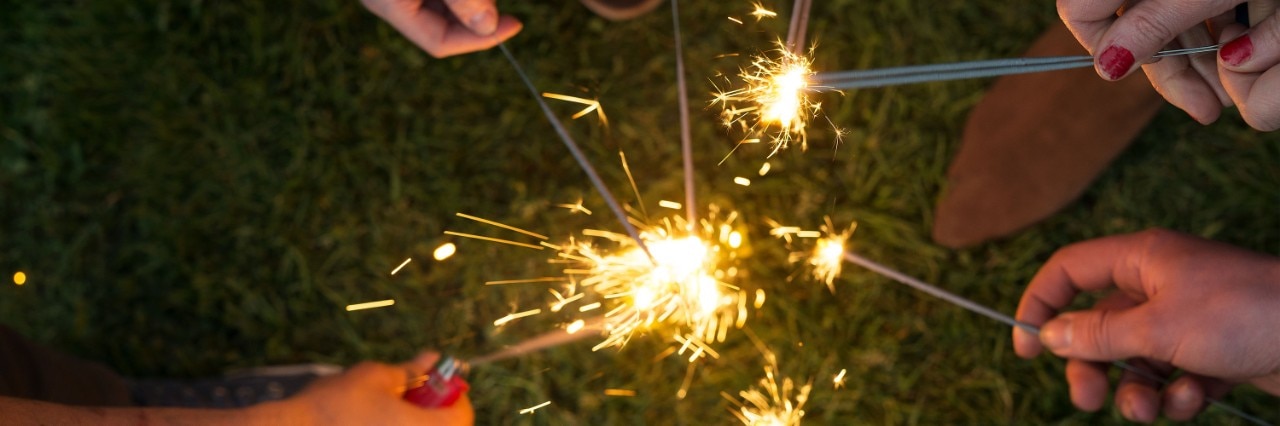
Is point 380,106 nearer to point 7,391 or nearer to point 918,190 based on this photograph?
point 7,391

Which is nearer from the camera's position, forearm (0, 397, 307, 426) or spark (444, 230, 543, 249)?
forearm (0, 397, 307, 426)

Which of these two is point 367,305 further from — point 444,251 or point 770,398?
point 770,398

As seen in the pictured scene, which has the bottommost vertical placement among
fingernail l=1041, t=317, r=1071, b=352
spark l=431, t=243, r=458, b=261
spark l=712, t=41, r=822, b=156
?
spark l=431, t=243, r=458, b=261

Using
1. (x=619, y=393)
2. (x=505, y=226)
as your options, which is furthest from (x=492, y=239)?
(x=619, y=393)

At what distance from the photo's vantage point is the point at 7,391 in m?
2.03

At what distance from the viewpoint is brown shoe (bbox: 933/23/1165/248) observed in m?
2.46

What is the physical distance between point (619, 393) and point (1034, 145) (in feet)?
4.27

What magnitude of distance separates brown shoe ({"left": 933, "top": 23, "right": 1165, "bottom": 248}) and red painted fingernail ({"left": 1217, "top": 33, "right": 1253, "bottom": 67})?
0.78 m

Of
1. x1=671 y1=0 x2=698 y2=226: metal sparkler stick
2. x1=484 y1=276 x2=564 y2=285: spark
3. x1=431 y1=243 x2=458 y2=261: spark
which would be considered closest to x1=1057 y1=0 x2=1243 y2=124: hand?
x1=671 y1=0 x2=698 y2=226: metal sparkler stick

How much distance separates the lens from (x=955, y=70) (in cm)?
163

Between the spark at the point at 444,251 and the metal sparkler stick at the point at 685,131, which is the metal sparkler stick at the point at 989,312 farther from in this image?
the spark at the point at 444,251

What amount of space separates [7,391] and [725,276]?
5.44 ft

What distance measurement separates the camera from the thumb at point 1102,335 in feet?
6.23

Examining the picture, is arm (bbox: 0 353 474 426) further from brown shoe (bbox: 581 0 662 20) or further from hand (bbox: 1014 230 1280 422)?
hand (bbox: 1014 230 1280 422)
